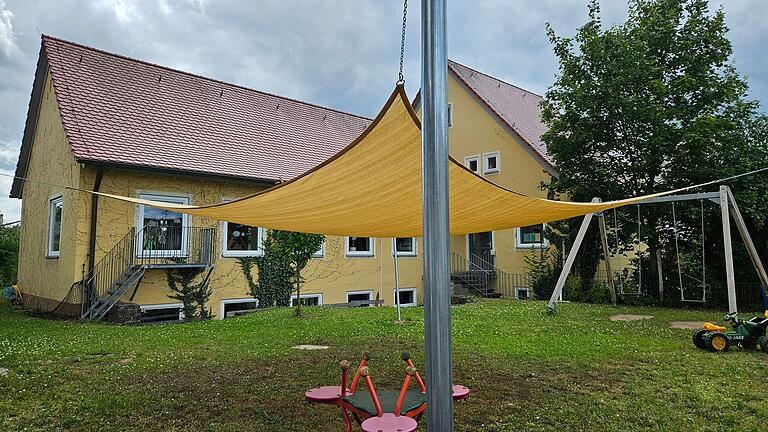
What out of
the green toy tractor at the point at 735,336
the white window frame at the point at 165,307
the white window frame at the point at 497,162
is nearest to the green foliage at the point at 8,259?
the white window frame at the point at 165,307

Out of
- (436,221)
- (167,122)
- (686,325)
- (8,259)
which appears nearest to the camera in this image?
(436,221)

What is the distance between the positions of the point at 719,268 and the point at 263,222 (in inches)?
389

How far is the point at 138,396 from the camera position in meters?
4.12

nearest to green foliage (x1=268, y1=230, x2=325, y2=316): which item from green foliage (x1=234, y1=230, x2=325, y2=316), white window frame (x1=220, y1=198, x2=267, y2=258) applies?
green foliage (x1=234, y1=230, x2=325, y2=316)

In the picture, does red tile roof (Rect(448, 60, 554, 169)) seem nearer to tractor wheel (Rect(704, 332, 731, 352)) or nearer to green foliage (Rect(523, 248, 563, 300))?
green foliage (Rect(523, 248, 563, 300))

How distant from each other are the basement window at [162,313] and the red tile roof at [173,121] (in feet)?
8.98

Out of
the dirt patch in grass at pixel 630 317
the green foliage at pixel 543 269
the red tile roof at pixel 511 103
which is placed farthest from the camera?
the red tile roof at pixel 511 103

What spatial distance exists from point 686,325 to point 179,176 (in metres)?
9.46

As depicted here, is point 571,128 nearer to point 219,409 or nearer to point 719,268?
point 719,268

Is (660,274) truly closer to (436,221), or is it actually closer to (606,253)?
(606,253)

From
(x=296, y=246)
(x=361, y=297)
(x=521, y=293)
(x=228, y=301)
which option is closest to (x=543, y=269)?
(x=521, y=293)

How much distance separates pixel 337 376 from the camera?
470 centimetres

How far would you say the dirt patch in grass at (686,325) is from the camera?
7.46 meters

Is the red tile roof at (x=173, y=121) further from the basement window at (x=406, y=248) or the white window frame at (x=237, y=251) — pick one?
the basement window at (x=406, y=248)
